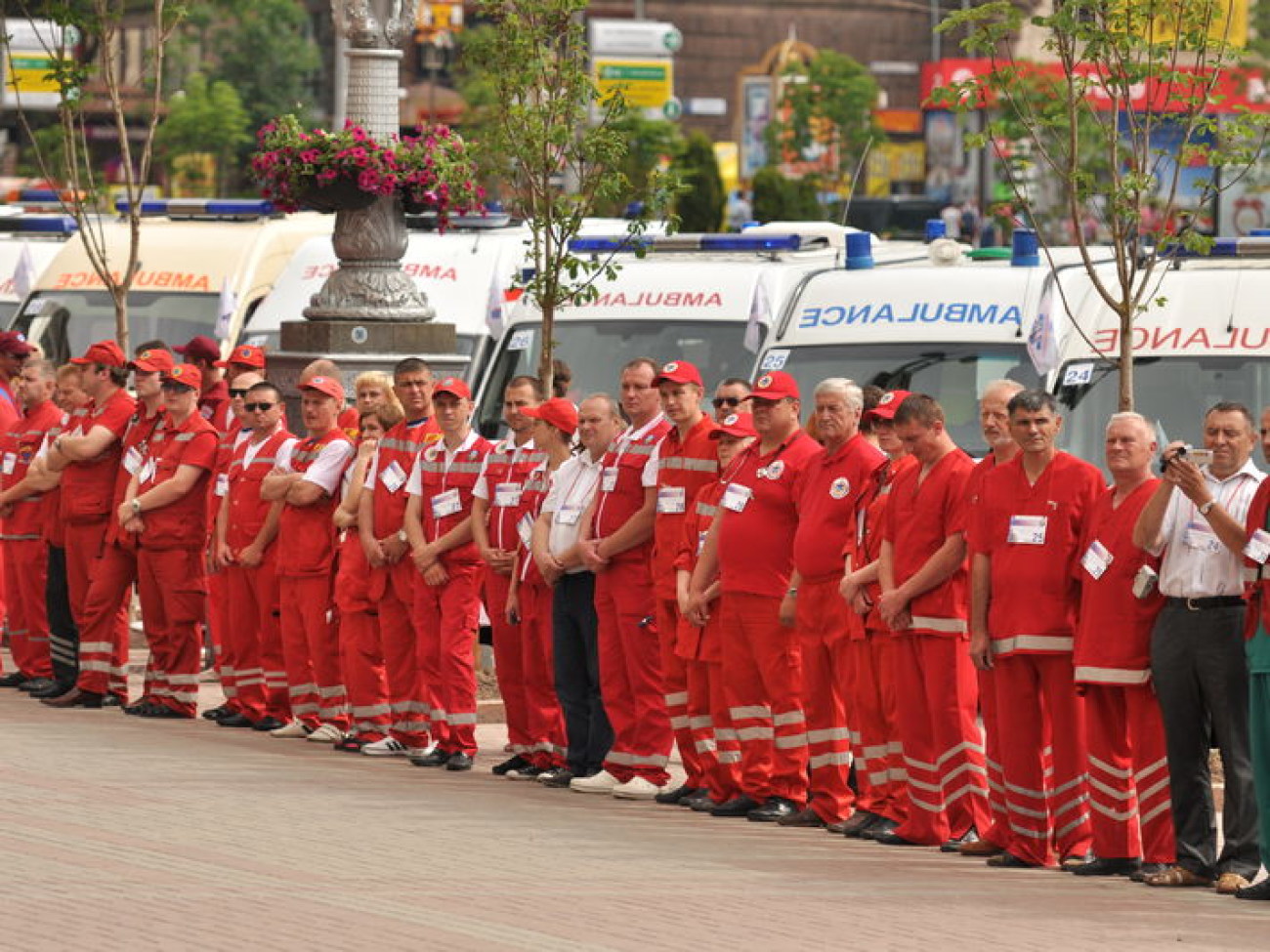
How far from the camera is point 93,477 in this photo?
17.1 meters

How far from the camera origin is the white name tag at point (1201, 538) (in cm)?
1100

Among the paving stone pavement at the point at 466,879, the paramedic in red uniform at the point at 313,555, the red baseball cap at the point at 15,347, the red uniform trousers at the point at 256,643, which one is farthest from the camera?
the red baseball cap at the point at 15,347

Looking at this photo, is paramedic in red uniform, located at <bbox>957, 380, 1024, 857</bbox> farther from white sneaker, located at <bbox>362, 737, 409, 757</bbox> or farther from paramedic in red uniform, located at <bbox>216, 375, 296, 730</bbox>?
paramedic in red uniform, located at <bbox>216, 375, 296, 730</bbox>

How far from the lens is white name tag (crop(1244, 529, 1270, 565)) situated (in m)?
10.7

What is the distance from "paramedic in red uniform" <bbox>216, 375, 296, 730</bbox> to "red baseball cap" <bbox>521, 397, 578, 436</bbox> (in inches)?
80.0

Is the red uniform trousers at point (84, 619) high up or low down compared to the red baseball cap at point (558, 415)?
down

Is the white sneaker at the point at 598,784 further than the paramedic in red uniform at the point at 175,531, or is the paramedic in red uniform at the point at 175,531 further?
the paramedic in red uniform at the point at 175,531

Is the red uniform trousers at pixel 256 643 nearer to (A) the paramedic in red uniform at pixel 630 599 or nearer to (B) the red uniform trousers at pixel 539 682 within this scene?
(B) the red uniform trousers at pixel 539 682

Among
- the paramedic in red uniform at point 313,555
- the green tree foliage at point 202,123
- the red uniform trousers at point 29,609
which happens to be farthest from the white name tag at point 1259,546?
the green tree foliage at point 202,123

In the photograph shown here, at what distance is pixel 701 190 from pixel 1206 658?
122 ft

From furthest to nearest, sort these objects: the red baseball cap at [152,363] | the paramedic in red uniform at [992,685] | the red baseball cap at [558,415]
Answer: the red baseball cap at [152,363]
the red baseball cap at [558,415]
the paramedic in red uniform at [992,685]

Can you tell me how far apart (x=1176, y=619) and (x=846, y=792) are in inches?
90.6

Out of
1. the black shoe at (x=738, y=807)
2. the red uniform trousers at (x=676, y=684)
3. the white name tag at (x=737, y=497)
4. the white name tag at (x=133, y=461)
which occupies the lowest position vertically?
the black shoe at (x=738, y=807)

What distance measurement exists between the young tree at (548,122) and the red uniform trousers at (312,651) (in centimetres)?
245
